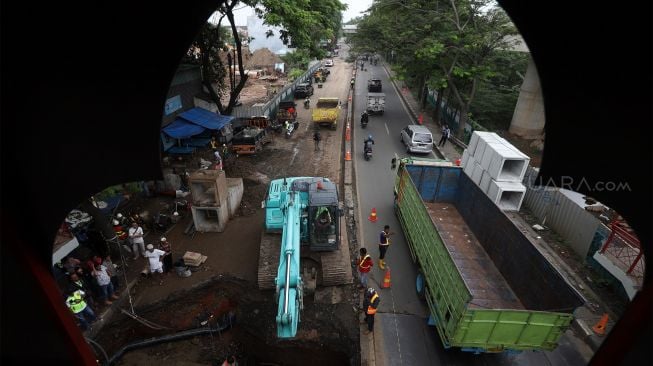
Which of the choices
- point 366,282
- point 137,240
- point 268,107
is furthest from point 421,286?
point 268,107

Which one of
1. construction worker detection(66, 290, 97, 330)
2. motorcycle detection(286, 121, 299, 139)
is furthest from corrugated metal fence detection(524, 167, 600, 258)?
motorcycle detection(286, 121, 299, 139)

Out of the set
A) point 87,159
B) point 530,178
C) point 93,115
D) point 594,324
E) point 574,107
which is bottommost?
point 594,324

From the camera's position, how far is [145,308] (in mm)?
8867

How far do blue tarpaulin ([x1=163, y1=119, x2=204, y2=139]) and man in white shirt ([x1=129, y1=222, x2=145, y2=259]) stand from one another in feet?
23.3

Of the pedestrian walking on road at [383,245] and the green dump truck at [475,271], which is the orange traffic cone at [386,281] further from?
the green dump truck at [475,271]

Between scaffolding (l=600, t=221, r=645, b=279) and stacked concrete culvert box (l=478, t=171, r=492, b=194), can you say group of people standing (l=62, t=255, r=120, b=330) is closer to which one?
stacked concrete culvert box (l=478, t=171, r=492, b=194)

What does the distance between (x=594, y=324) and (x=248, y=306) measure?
8.85 meters

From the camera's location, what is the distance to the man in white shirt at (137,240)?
10.1 meters

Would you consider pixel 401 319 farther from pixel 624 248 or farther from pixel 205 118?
pixel 205 118

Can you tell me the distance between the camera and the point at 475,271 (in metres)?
9.03

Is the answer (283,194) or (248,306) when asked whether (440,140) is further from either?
(248,306)

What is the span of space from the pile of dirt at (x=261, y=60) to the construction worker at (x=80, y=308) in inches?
1683

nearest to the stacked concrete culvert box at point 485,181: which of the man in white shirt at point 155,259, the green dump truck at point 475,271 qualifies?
the green dump truck at point 475,271

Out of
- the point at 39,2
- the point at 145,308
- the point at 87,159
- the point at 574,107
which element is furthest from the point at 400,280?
the point at 39,2
